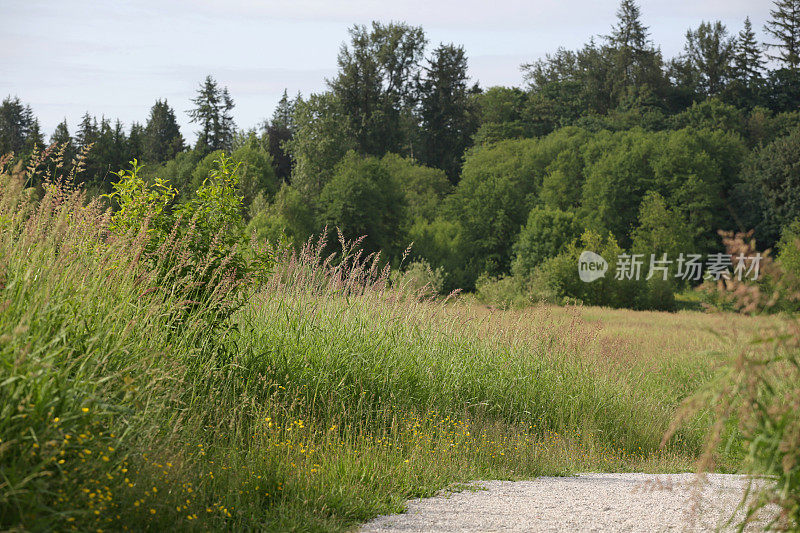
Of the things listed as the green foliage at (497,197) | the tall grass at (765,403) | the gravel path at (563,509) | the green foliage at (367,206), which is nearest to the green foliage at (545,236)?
the green foliage at (497,197)

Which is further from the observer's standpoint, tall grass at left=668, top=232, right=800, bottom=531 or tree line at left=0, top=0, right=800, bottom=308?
tree line at left=0, top=0, right=800, bottom=308

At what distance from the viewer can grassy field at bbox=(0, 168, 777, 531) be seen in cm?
351

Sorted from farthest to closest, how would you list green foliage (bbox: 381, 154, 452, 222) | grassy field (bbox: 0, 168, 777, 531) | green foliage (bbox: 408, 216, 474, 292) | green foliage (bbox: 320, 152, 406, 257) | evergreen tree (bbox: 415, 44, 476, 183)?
evergreen tree (bbox: 415, 44, 476, 183), green foliage (bbox: 381, 154, 452, 222), green foliage (bbox: 408, 216, 474, 292), green foliage (bbox: 320, 152, 406, 257), grassy field (bbox: 0, 168, 777, 531)

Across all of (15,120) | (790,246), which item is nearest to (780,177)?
(790,246)

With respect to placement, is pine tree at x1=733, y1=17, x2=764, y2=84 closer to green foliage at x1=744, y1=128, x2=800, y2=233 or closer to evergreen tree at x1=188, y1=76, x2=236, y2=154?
green foliage at x1=744, y1=128, x2=800, y2=233

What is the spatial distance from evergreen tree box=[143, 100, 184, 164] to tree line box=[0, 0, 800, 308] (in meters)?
0.16

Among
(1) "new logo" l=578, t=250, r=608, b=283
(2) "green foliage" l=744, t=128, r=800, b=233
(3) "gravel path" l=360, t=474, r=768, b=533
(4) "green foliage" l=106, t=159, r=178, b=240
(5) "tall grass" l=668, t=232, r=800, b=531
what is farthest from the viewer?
(2) "green foliage" l=744, t=128, r=800, b=233

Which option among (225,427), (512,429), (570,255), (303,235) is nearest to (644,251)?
(570,255)

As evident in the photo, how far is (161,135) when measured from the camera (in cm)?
5338

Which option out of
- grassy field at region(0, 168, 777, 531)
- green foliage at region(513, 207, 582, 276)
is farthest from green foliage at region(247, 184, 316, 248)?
grassy field at region(0, 168, 777, 531)

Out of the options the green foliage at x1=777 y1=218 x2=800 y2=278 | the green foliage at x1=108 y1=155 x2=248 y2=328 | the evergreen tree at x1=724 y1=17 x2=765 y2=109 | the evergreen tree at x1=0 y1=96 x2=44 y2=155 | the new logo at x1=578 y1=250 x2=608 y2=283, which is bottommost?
the new logo at x1=578 y1=250 x2=608 y2=283

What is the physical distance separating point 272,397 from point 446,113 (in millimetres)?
46948

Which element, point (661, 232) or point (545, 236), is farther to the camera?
point (661, 232)

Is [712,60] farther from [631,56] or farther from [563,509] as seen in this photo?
[563,509]
